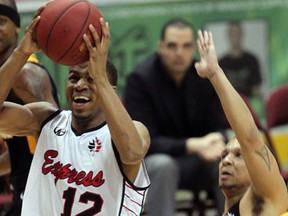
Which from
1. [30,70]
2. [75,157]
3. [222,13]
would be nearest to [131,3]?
[222,13]

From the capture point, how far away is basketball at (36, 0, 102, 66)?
4.17 metres

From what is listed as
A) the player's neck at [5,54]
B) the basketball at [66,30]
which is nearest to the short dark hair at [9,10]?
the player's neck at [5,54]

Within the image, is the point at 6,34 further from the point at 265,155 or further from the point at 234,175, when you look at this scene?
the point at 265,155

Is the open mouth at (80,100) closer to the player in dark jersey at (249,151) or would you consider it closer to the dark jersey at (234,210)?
the player in dark jersey at (249,151)

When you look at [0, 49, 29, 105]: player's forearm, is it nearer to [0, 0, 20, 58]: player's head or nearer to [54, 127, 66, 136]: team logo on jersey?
[54, 127, 66, 136]: team logo on jersey

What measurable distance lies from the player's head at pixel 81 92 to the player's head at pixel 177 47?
8.93 ft

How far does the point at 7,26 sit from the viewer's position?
16.9 ft

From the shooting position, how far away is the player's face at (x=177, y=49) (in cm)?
712

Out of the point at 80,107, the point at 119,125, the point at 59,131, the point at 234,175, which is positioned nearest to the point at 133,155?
the point at 119,125

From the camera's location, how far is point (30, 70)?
5.02 m

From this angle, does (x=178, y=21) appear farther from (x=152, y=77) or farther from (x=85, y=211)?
(x=85, y=211)

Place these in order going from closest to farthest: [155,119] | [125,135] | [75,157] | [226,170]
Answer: [125,135] < [75,157] < [226,170] < [155,119]

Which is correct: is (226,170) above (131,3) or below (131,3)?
above

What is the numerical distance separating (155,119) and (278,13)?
6.76ft
